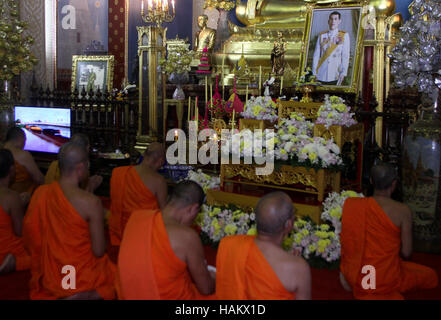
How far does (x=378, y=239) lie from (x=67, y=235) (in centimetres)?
190

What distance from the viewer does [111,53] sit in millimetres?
10922

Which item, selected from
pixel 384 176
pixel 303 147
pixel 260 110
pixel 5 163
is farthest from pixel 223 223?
pixel 5 163

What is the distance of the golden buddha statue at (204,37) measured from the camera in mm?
9906

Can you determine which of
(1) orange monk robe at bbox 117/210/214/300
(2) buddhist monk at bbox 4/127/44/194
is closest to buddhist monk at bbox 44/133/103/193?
(2) buddhist monk at bbox 4/127/44/194

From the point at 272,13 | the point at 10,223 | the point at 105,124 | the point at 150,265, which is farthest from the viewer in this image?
the point at 272,13

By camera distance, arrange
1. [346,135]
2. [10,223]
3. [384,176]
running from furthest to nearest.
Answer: [346,135] → [10,223] → [384,176]

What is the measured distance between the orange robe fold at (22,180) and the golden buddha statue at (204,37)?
5678 mm

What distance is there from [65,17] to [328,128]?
7702 mm

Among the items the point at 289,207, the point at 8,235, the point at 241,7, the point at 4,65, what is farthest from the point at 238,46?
the point at 289,207

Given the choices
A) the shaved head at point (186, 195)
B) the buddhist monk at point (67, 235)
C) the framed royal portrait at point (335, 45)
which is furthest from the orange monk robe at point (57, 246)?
the framed royal portrait at point (335, 45)

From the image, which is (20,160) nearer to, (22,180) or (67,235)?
(22,180)

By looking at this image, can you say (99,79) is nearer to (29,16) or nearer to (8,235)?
(29,16)

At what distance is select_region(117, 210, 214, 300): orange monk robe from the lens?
2.45 meters

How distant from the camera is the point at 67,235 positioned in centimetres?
309
